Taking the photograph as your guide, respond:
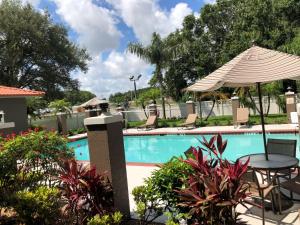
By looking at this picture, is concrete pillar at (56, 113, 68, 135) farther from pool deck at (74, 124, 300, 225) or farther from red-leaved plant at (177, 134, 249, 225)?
red-leaved plant at (177, 134, 249, 225)

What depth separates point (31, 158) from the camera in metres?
5.74

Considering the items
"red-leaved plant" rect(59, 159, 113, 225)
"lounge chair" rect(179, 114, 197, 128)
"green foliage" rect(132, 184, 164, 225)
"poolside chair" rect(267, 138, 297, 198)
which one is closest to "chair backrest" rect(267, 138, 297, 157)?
"poolside chair" rect(267, 138, 297, 198)

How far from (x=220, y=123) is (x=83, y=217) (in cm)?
1571

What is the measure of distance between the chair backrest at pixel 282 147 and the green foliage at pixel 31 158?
3.94 m

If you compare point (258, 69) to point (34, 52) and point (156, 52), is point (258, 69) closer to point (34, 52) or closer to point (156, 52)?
point (156, 52)

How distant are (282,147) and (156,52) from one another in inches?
768

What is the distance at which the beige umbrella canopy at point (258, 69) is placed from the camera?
5121 millimetres

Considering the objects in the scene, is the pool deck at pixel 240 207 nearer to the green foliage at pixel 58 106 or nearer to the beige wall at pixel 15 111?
the green foliage at pixel 58 106

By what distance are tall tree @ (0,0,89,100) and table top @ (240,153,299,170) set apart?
2679 centimetres

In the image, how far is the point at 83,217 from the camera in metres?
5.03

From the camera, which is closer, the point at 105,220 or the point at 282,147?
the point at 105,220

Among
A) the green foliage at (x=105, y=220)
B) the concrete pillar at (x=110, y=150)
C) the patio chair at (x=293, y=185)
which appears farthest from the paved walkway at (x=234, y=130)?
the green foliage at (x=105, y=220)

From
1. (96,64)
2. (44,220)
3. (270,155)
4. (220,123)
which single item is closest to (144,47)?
(220,123)

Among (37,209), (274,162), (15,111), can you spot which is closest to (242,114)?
(15,111)
